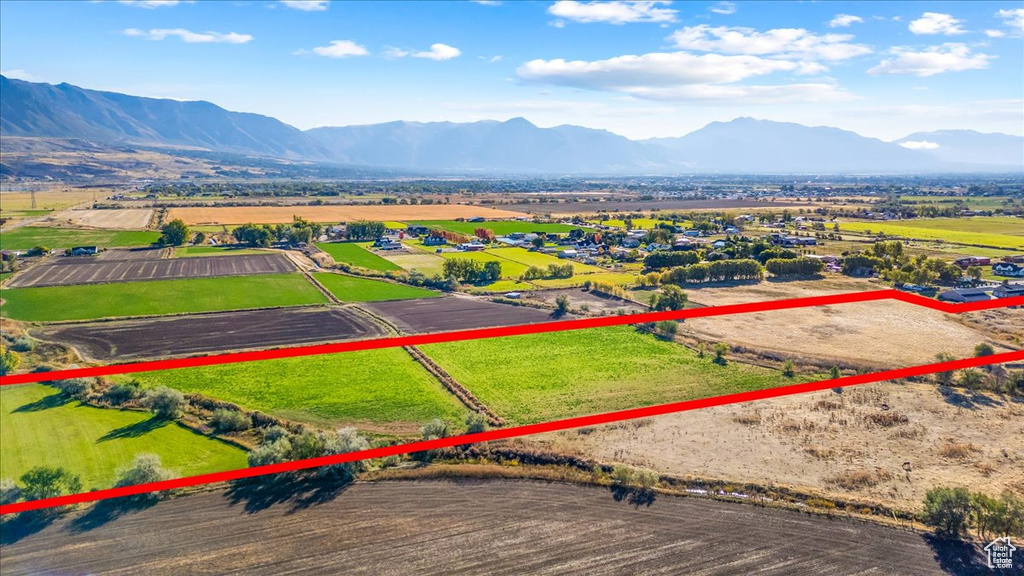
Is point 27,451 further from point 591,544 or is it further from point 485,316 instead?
point 485,316

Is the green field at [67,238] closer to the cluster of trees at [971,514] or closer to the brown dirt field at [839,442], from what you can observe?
the brown dirt field at [839,442]

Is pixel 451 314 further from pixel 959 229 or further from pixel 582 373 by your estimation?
pixel 959 229

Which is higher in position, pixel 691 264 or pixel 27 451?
pixel 691 264

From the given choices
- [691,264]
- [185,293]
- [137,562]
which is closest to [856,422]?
[137,562]

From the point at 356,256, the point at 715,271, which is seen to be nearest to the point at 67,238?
the point at 356,256

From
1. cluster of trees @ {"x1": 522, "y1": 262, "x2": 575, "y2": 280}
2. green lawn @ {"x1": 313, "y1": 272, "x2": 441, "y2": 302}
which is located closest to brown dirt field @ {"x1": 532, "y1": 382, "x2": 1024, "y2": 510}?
green lawn @ {"x1": 313, "y1": 272, "x2": 441, "y2": 302}

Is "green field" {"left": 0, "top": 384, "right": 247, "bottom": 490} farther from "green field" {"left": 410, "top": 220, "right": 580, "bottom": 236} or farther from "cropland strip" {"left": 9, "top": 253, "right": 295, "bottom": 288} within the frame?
"green field" {"left": 410, "top": 220, "right": 580, "bottom": 236}
